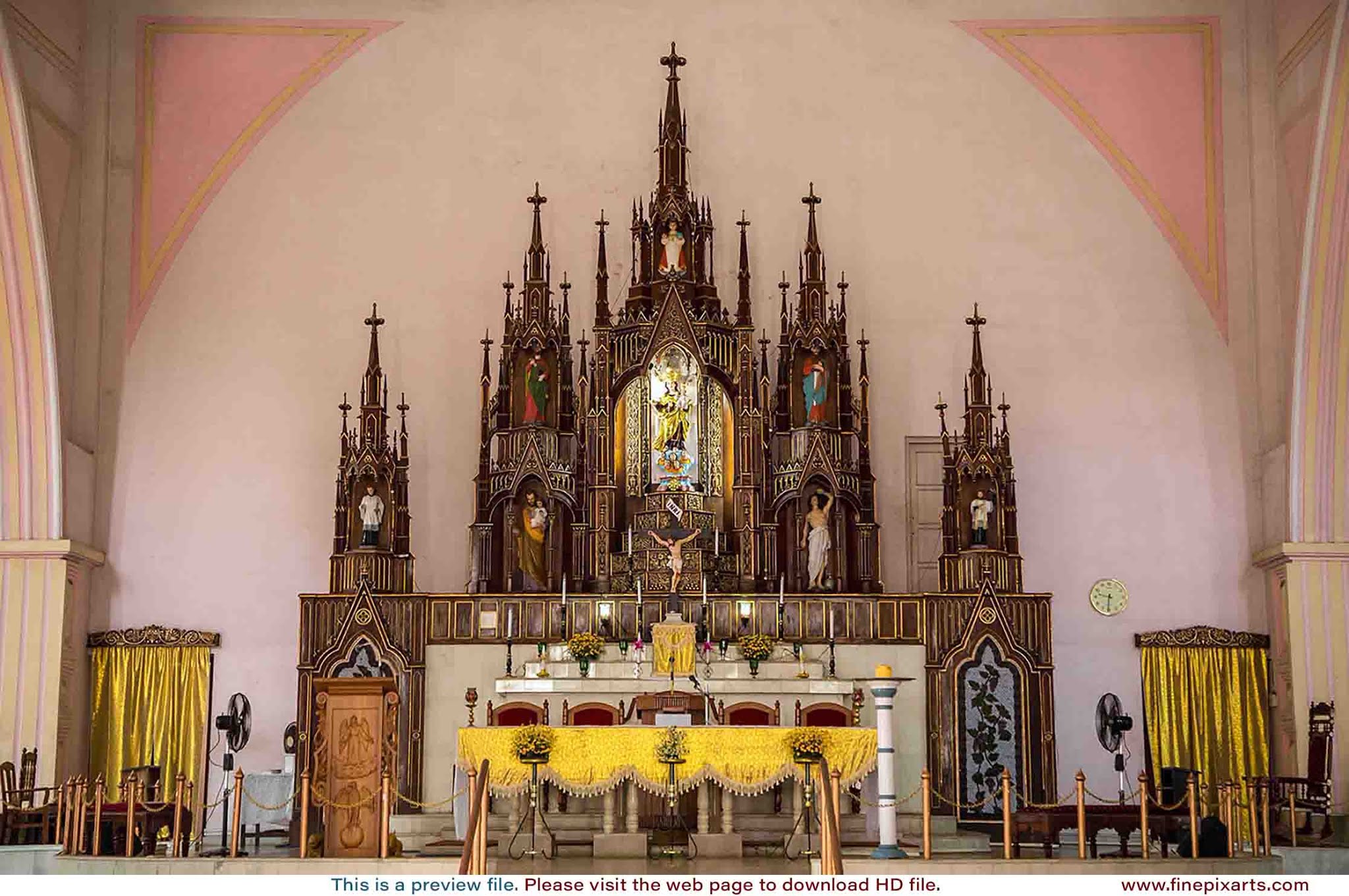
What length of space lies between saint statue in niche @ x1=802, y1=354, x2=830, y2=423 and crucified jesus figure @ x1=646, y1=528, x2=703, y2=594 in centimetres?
206

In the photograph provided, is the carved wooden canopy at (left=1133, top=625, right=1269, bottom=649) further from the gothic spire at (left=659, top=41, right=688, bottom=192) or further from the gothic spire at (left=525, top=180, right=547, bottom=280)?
the gothic spire at (left=525, top=180, right=547, bottom=280)

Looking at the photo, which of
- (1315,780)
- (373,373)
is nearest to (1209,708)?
(1315,780)

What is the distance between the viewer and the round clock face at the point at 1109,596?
23.8 m

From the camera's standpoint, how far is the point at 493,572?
2323 centimetres

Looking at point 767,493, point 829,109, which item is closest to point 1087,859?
point 767,493

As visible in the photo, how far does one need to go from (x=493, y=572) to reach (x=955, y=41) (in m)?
9.73

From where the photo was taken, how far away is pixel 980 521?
22469mm

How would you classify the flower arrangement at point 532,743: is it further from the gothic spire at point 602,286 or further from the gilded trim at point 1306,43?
the gilded trim at point 1306,43

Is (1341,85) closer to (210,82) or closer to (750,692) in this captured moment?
(750,692)

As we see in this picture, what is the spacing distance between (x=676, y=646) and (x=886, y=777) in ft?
16.0

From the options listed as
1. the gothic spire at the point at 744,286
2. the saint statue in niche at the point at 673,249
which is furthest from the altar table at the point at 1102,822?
the saint statue in niche at the point at 673,249

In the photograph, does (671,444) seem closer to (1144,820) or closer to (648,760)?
(648,760)

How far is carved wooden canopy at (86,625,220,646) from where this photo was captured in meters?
23.7

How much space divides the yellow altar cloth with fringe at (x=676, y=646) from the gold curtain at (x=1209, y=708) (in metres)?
6.55
